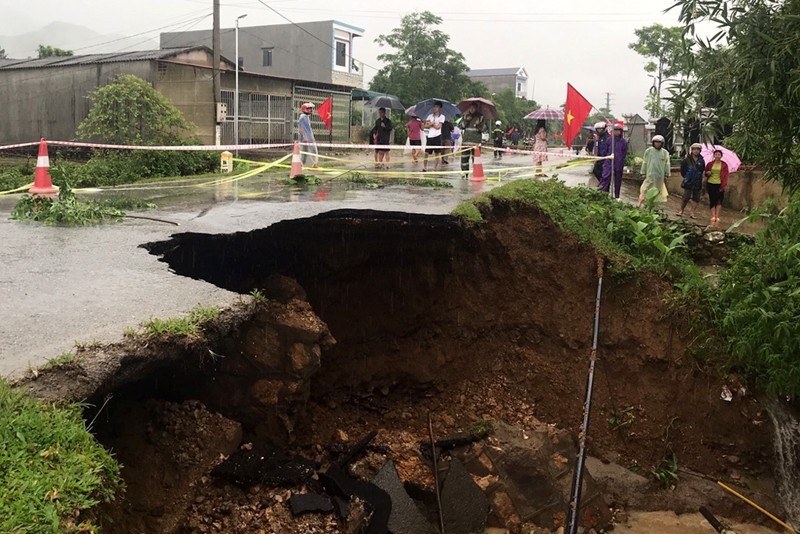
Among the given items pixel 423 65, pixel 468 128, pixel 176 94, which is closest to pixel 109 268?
pixel 176 94

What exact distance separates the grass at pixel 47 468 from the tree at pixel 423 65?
39.1m

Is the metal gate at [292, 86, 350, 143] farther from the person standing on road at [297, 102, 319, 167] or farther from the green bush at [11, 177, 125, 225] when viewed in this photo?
the green bush at [11, 177, 125, 225]

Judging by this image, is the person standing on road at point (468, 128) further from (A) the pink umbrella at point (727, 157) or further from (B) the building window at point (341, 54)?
(B) the building window at point (341, 54)

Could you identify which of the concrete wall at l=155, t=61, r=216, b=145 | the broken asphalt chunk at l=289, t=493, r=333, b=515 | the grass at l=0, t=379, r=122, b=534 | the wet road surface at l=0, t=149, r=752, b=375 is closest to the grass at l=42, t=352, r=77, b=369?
the wet road surface at l=0, t=149, r=752, b=375

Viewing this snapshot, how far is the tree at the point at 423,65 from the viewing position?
134ft

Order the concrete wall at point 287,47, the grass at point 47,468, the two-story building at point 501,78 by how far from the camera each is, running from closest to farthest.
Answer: the grass at point 47,468
the concrete wall at point 287,47
the two-story building at point 501,78

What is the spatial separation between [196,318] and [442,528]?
4137mm

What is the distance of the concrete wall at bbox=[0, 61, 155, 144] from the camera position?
21.4 meters

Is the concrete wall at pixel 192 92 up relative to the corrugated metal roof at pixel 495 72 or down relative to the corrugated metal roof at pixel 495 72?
down

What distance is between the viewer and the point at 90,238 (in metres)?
6.95

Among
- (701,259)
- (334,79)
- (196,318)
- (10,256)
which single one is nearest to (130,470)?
(196,318)

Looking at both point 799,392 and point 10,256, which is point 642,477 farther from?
point 10,256

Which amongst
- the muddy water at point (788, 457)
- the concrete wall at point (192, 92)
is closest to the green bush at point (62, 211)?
the muddy water at point (788, 457)

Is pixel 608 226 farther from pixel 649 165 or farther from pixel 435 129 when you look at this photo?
pixel 435 129
